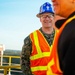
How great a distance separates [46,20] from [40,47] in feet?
1.54

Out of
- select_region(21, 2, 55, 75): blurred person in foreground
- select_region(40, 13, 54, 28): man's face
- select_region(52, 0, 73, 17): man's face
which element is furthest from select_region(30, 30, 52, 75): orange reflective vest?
select_region(52, 0, 73, 17): man's face

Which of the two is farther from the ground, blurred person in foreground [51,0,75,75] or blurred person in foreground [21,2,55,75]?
blurred person in foreground [21,2,55,75]

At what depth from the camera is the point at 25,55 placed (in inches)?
143

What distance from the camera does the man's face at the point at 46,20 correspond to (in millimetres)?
3754

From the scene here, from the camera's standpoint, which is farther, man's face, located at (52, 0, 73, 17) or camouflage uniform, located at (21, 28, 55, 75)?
camouflage uniform, located at (21, 28, 55, 75)

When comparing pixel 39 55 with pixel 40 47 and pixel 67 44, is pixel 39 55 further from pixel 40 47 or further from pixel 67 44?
pixel 67 44

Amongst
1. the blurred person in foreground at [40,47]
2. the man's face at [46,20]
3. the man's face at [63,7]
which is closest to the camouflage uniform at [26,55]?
the blurred person in foreground at [40,47]

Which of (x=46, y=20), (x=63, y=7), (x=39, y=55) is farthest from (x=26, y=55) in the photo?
(x=63, y=7)

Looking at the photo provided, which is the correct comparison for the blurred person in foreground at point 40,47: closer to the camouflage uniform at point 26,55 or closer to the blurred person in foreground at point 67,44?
the camouflage uniform at point 26,55

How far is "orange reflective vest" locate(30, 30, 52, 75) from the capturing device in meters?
3.46

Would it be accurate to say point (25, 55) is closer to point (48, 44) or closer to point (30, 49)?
point (30, 49)

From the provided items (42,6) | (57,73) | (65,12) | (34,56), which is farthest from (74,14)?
(42,6)

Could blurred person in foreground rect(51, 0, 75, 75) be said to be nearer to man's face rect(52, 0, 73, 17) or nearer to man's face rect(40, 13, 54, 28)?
man's face rect(52, 0, 73, 17)

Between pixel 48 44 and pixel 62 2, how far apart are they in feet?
6.67
